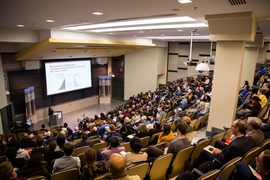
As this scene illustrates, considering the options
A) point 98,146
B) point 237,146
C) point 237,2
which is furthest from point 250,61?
point 98,146

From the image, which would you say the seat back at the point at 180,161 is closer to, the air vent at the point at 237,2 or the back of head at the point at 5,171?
the back of head at the point at 5,171

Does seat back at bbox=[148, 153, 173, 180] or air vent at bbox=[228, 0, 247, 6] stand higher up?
air vent at bbox=[228, 0, 247, 6]

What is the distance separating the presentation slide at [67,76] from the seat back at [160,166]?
10058 mm

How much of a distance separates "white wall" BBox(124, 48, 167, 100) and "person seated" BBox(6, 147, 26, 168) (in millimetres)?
12080

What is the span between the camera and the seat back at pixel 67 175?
274cm

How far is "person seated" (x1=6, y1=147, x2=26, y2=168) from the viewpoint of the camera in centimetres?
340

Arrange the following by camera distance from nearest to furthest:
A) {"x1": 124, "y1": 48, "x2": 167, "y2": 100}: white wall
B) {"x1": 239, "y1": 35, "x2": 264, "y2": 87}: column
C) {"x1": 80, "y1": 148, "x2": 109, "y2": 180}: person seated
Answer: {"x1": 80, "y1": 148, "x2": 109, "y2": 180}: person seated
{"x1": 239, "y1": 35, "x2": 264, "y2": 87}: column
{"x1": 124, "y1": 48, "x2": 167, "y2": 100}: white wall

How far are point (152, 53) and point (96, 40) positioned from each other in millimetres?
7662

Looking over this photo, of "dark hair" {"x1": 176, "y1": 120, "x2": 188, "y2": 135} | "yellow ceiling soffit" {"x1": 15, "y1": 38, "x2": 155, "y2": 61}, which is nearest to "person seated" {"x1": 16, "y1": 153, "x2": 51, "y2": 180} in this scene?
"dark hair" {"x1": 176, "y1": 120, "x2": 188, "y2": 135}

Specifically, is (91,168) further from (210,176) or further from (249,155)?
(249,155)

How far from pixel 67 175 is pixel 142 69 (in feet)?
45.8

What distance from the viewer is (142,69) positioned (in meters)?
16.3

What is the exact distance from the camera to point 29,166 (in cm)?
278

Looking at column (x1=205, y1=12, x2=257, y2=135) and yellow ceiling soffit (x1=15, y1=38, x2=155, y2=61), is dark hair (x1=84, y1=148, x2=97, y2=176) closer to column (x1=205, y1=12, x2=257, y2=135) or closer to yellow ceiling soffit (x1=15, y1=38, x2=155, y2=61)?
column (x1=205, y1=12, x2=257, y2=135)
